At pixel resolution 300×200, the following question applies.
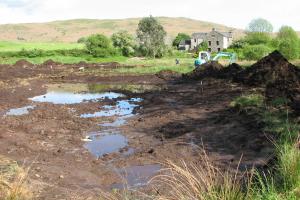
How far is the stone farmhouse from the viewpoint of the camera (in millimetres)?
98200


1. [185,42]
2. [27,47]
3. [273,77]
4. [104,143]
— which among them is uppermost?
[27,47]

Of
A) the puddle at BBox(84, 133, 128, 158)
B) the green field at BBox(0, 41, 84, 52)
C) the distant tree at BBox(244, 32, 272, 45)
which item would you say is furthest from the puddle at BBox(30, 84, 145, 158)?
the green field at BBox(0, 41, 84, 52)

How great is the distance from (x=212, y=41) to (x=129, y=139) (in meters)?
87.4

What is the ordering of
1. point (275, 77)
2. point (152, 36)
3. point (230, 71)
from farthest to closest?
point (152, 36)
point (230, 71)
point (275, 77)

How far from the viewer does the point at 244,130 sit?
14.2 m

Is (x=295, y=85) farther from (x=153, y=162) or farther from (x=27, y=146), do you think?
(x=27, y=146)

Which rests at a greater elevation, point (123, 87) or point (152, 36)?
point (152, 36)

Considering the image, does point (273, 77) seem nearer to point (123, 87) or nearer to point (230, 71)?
point (230, 71)

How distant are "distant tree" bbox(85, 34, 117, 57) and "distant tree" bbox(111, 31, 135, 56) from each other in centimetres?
373

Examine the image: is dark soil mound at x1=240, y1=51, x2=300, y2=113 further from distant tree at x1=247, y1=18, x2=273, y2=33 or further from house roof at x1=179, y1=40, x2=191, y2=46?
distant tree at x1=247, y1=18, x2=273, y2=33

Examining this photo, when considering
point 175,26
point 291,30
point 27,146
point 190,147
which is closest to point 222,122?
point 190,147


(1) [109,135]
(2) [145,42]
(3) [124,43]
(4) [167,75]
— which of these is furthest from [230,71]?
(3) [124,43]

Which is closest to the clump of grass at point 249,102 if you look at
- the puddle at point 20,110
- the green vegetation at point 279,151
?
the green vegetation at point 279,151

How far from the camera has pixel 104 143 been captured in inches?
591
